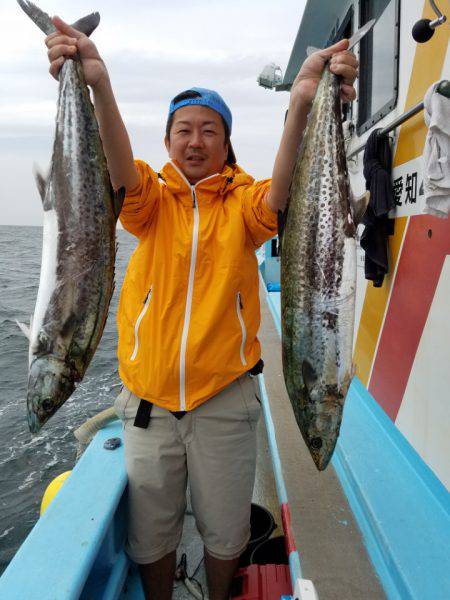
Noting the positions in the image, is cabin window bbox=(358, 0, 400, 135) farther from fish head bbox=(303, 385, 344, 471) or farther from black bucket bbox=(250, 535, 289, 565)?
black bucket bbox=(250, 535, 289, 565)

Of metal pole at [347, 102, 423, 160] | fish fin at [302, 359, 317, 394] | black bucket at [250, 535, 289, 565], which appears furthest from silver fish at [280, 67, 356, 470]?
black bucket at [250, 535, 289, 565]

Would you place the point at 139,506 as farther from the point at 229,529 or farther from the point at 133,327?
the point at 133,327

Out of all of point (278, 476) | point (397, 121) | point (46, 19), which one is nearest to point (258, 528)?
point (278, 476)

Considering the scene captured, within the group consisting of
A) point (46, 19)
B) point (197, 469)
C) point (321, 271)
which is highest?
point (46, 19)

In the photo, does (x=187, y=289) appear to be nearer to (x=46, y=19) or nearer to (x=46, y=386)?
(x=46, y=386)

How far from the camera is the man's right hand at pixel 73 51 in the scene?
5.31 ft

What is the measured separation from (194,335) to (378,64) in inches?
113

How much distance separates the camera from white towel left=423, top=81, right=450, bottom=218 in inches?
63.8

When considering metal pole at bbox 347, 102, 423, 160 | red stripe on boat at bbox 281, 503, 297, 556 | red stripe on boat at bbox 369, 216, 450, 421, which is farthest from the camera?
red stripe on boat at bbox 369, 216, 450, 421

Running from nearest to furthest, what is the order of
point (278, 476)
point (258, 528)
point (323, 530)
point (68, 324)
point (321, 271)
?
point (68, 324) → point (321, 271) → point (323, 530) → point (278, 476) → point (258, 528)

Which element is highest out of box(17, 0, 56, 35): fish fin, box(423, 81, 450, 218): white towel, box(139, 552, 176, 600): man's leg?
box(17, 0, 56, 35): fish fin

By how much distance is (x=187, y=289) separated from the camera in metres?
2.09

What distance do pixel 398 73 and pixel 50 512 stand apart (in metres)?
3.30

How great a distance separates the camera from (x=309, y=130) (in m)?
1.73
